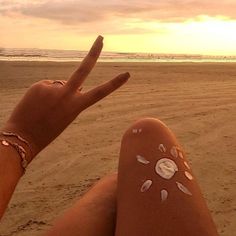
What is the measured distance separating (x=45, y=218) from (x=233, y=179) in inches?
54.9

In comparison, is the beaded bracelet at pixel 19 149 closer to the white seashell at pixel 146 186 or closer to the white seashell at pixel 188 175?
the white seashell at pixel 146 186

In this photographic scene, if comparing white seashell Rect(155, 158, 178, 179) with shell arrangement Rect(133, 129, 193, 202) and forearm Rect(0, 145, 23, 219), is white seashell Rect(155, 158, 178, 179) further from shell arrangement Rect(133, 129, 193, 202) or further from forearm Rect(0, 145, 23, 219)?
forearm Rect(0, 145, 23, 219)

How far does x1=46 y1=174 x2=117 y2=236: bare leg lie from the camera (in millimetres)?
1313

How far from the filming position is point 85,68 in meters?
1.27

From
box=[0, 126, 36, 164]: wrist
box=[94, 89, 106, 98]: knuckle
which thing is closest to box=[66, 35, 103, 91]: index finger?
box=[94, 89, 106, 98]: knuckle

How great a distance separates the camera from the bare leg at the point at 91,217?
1.31m

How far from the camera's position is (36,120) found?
1.29 metres

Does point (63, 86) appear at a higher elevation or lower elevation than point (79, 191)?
higher

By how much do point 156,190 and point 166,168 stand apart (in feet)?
0.34

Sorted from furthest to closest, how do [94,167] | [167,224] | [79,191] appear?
1. [94,167]
2. [79,191]
3. [167,224]

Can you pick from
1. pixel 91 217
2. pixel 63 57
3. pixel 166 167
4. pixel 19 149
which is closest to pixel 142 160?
pixel 166 167

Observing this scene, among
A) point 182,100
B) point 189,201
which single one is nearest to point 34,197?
point 189,201

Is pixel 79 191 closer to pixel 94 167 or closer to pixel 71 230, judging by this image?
pixel 94 167

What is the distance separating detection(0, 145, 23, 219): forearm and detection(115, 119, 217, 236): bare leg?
11.9 inches
